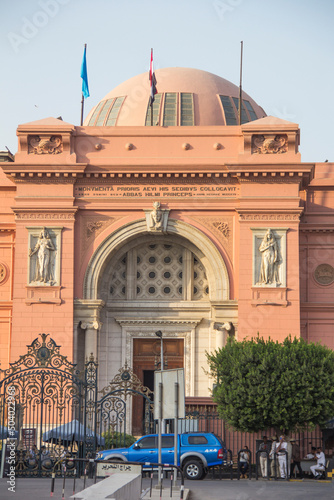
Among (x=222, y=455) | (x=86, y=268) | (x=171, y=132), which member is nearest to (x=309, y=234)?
(x=171, y=132)

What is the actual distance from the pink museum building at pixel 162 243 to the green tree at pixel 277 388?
551 centimetres

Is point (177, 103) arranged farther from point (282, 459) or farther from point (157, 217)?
point (282, 459)

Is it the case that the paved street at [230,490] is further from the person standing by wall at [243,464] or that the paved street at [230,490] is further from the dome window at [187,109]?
the dome window at [187,109]

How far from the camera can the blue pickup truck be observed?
82.6ft

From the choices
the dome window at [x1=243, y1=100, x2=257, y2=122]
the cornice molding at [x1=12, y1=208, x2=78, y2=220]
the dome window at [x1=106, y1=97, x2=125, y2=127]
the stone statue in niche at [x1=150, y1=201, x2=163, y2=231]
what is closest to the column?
the cornice molding at [x1=12, y1=208, x2=78, y2=220]

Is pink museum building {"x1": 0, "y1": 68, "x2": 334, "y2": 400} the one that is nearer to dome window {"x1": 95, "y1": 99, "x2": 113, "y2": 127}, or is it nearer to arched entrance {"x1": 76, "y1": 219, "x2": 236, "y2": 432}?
arched entrance {"x1": 76, "y1": 219, "x2": 236, "y2": 432}

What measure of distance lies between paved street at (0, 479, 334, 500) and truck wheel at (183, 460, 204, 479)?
0.29m

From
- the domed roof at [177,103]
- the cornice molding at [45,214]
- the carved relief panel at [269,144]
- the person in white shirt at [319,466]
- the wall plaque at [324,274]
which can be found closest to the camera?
the person in white shirt at [319,466]

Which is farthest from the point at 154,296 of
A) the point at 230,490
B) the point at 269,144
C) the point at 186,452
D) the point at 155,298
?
the point at 230,490

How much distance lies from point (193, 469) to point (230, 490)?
129 inches

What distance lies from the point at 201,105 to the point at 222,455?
2138 cm

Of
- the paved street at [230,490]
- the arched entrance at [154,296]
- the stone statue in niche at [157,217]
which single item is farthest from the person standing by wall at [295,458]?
the stone statue in niche at [157,217]

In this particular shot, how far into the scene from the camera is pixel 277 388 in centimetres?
2731

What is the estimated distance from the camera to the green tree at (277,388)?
89.7ft
